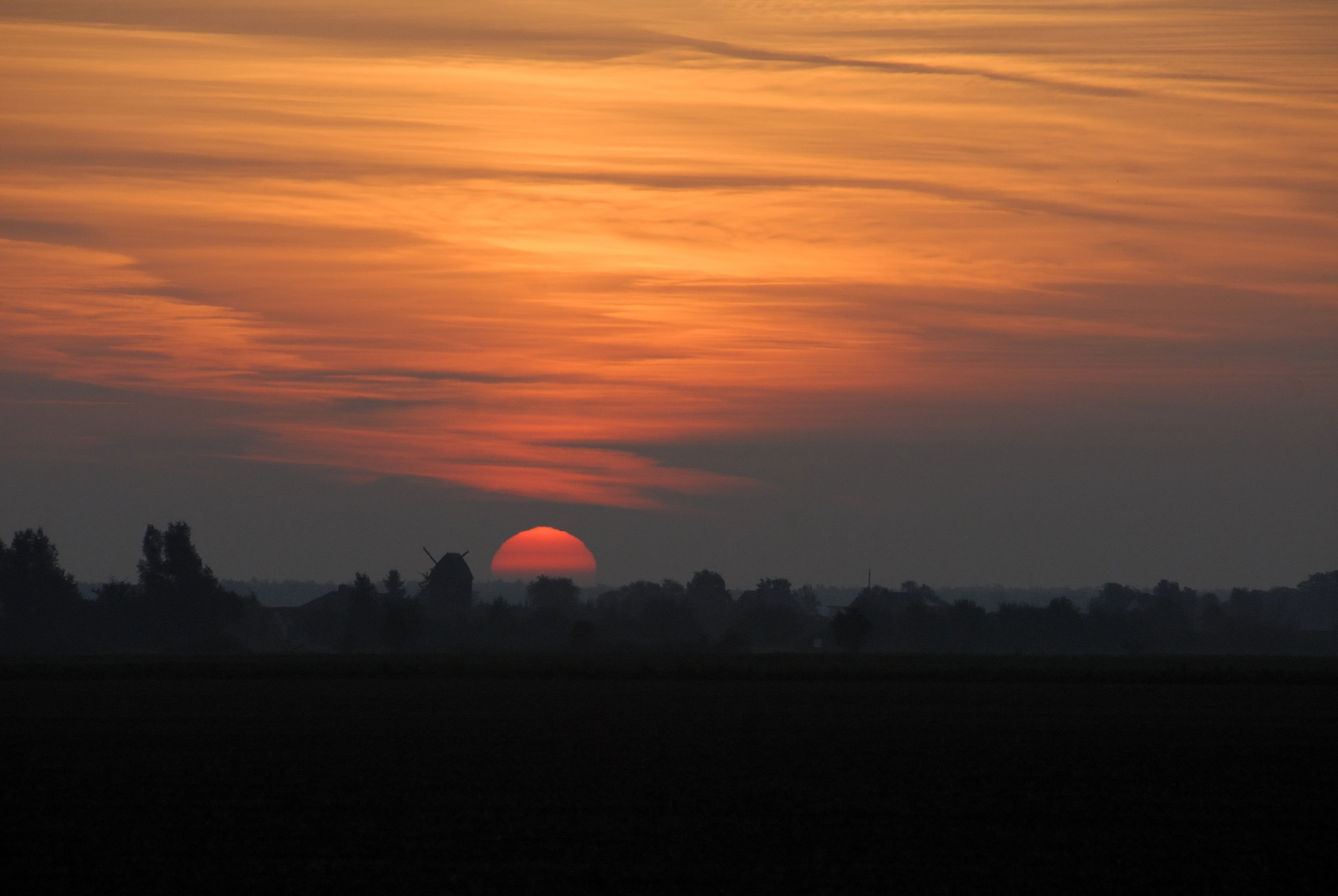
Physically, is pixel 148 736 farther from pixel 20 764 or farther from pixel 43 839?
pixel 43 839

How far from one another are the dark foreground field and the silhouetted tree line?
326 ft

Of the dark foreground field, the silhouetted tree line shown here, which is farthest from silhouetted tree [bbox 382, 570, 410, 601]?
the dark foreground field

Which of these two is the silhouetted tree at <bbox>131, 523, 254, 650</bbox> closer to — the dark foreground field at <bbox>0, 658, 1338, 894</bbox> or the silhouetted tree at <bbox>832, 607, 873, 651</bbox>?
the silhouetted tree at <bbox>832, 607, 873, 651</bbox>

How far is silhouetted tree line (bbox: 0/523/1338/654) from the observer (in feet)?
472

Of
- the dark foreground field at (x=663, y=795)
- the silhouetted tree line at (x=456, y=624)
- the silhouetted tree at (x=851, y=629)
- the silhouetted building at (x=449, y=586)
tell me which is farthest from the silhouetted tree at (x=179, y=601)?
the dark foreground field at (x=663, y=795)

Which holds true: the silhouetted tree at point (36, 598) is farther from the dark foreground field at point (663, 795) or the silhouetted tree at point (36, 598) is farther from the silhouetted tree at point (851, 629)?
the dark foreground field at point (663, 795)

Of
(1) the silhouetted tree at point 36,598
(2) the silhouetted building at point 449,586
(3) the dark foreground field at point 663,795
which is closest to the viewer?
(3) the dark foreground field at point 663,795

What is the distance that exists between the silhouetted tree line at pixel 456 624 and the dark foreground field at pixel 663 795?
3914 inches

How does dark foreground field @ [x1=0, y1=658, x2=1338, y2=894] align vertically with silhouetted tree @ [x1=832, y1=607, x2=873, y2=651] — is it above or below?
below

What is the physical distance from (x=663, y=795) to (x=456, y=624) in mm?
137164

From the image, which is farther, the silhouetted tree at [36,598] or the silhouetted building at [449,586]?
the silhouetted building at [449,586]

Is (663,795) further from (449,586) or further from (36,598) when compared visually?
(449,586)

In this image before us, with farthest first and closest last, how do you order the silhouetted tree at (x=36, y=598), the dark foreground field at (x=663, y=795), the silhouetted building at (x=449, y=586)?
the silhouetted building at (x=449, y=586), the silhouetted tree at (x=36, y=598), the dark foreground field at (x=663, y=795)

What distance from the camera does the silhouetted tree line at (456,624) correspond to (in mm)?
144000
